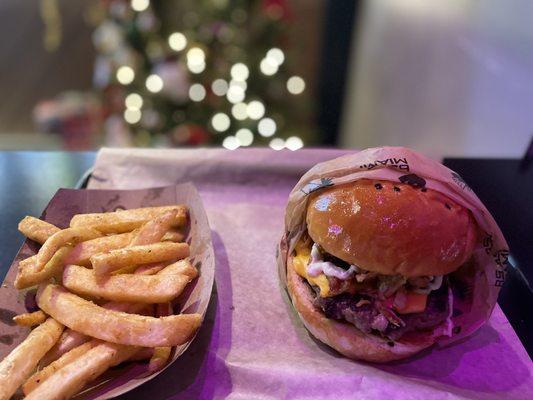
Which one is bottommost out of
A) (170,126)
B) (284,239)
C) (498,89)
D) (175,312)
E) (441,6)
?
(170,126)

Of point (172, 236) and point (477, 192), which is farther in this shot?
point (477, 192)

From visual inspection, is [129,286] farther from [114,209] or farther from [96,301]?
[114,209]

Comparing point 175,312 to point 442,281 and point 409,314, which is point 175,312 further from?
point 442,281

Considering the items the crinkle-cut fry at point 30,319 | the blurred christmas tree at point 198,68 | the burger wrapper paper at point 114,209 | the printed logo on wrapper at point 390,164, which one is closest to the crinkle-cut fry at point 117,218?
the burger wrapper paper at point 114,209

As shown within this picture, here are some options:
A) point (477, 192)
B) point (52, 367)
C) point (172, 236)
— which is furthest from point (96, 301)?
point (477, 192)

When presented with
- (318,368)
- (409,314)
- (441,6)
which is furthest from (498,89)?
(318,368)

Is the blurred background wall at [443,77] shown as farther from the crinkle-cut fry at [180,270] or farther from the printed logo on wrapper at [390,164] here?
the crinkle-cut fry at [180,270]

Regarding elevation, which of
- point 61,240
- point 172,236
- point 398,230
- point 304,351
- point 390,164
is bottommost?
point 304,351
